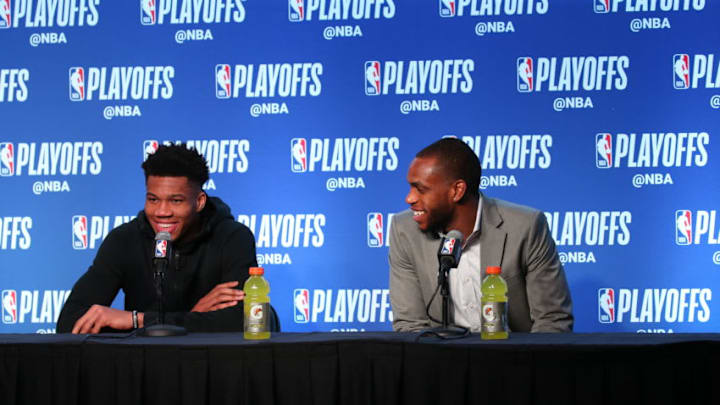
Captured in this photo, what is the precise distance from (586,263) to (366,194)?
4.23 ft

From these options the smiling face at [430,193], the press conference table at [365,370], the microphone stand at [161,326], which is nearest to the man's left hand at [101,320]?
the microphone stand at [161,326]

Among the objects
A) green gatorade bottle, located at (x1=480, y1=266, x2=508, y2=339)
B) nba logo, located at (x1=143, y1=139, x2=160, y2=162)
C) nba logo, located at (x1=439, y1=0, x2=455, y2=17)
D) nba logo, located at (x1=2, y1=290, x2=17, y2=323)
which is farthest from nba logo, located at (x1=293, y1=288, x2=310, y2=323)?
green gatorade bottle, located at (x1=480, y1=266, x2=508, y2=339)

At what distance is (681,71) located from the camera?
4730 millimetres

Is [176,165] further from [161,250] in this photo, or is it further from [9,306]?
[9,306]

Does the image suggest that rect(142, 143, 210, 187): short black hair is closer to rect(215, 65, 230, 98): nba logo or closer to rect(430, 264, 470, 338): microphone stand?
rect(430, 264, 470, 338): microphone stand

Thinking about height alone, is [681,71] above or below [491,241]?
above

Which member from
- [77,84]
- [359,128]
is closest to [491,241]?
[359,128]

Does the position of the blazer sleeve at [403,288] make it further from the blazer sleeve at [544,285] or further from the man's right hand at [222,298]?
the man's right hand at [222,298]

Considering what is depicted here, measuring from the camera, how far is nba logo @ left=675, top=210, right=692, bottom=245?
15.3 ft

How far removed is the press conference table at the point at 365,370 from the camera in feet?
7.01

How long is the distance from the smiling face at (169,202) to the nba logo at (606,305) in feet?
7.96

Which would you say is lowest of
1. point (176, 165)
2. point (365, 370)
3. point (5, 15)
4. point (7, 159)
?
point (365, 370)

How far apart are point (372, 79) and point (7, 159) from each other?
222cm

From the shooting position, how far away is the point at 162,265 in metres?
2.71
